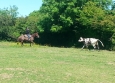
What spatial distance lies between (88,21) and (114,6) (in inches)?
201

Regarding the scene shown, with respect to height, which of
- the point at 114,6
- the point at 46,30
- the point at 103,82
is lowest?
Result: the point at 103,82

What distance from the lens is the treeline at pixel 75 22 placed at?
34656 mm

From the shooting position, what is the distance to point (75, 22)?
3897 centimetres

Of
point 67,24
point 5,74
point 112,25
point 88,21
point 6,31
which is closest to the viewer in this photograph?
point 5,74

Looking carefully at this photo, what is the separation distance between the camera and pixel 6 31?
52.8 meters

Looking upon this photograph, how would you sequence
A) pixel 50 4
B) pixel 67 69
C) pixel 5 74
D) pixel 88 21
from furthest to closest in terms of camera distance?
pixel 50 4
pixel 88 21
pixel 67 69
pixel 5 74

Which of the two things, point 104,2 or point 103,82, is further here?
point 104,2

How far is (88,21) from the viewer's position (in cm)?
3581

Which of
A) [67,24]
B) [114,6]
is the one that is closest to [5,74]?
[67,24]

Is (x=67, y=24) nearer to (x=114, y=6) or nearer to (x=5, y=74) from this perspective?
(x=114, y=6)

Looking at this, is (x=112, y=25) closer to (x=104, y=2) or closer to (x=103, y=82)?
(x=104, y=2)

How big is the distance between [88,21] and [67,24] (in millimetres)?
3393

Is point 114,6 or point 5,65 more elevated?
point 114,6

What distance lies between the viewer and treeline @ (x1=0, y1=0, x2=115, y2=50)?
34.7m
